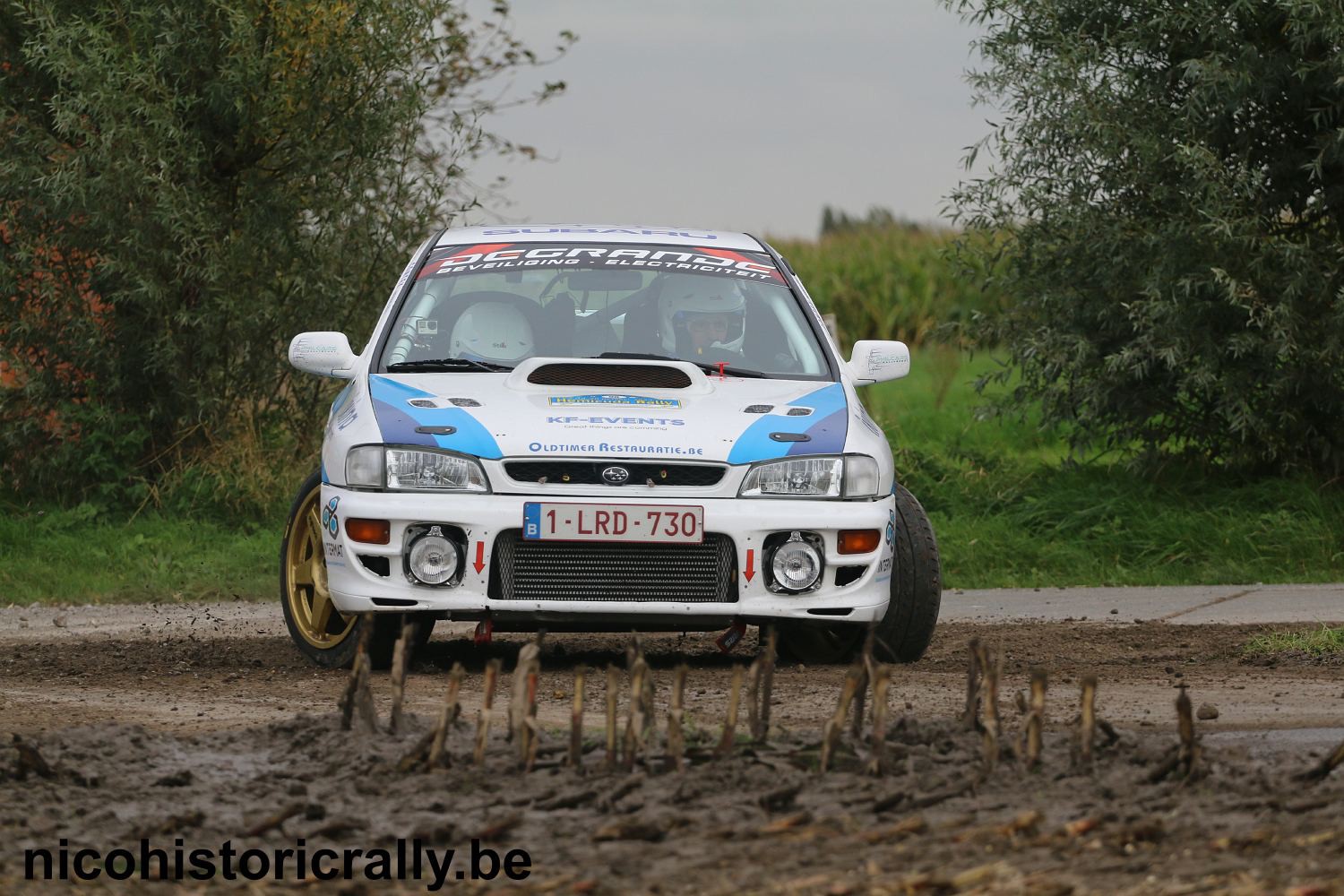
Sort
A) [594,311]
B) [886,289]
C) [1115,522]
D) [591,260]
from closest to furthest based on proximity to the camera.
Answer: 1. [594,311]
2. [591,260]
3. [1115,522]
4. [886,289]

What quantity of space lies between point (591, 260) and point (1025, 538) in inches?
208

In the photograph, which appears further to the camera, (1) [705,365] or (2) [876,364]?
(2) [876,364]

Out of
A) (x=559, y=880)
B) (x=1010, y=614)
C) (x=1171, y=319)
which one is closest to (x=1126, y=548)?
(x=1171, y=319)

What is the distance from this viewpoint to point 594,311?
820 cm

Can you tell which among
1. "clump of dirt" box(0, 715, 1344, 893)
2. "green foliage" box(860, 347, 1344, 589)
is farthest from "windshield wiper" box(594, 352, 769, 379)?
"green foliage" box(860, 347, 1344, 589)

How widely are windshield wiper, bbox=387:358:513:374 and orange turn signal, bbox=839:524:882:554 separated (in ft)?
5.24

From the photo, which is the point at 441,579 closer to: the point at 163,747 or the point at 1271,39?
the point at 163,747

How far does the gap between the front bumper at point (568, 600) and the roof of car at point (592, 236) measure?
1.99 m

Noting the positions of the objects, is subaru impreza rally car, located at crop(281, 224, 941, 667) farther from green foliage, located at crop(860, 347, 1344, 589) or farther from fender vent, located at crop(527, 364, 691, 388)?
green foliage, located at crop(860, 347, 1344, 589)

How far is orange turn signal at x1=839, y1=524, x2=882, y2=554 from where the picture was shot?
7.09 meters

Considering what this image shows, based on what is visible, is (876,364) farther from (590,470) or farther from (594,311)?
(590,470)

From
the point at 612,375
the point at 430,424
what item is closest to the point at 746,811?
the point at 430,424

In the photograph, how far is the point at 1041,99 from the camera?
43.2 ft

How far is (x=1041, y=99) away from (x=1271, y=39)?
155 centimetres
